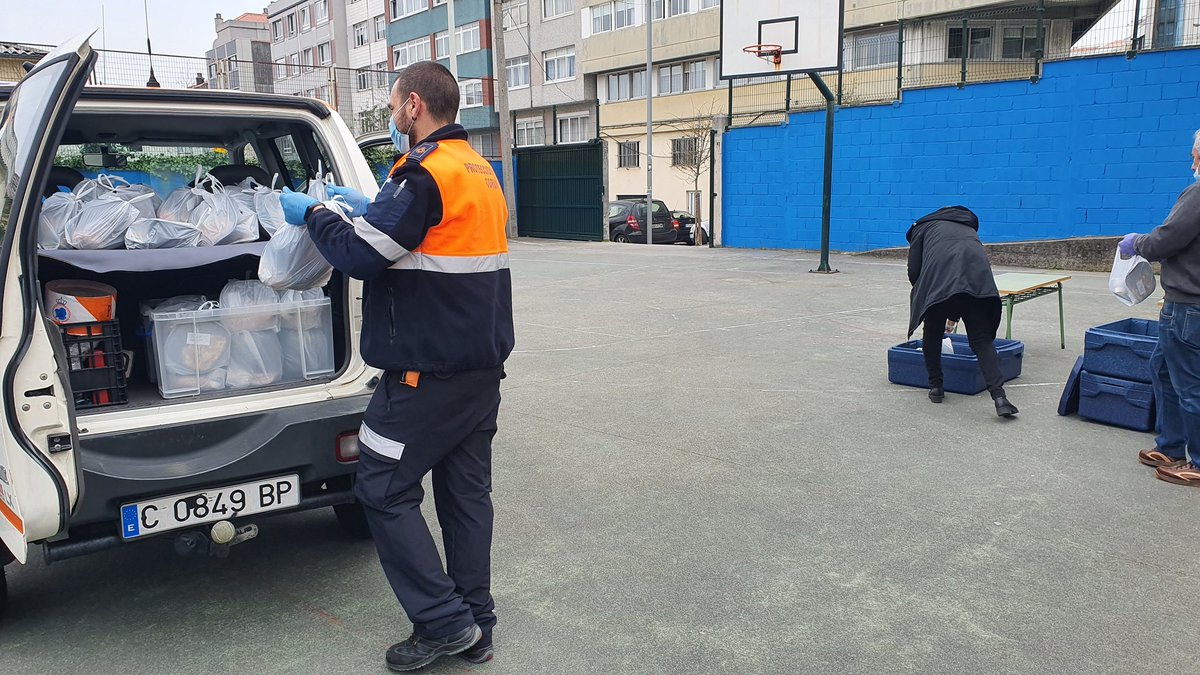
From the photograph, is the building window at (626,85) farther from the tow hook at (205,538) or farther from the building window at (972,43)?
the tow hook at (205,538)

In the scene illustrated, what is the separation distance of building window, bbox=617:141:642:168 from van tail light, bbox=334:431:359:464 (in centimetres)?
3310

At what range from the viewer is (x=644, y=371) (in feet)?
23.5

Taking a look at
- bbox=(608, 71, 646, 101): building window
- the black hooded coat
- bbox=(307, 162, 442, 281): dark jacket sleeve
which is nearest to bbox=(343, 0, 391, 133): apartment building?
bbox=(608, 71, 646, 101): building window

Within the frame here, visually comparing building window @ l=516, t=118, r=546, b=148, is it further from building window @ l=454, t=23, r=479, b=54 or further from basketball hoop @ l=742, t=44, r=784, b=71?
basketball hoop @ l=742, t=44, r=784, b=71

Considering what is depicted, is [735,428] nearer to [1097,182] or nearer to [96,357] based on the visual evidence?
[96,357]

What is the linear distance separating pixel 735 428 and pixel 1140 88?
38.1 feet

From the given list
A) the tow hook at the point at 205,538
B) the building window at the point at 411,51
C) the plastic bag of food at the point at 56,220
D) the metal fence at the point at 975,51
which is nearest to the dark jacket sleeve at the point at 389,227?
the tow hook at the point at 205,538

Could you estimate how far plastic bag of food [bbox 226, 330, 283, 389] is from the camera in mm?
3404

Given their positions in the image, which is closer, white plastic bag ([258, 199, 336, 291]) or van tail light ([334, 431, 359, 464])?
white plastic bag ([258, 199, 336, 291])

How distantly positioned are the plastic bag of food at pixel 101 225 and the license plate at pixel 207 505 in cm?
108

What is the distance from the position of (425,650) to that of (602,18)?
35.9 metres

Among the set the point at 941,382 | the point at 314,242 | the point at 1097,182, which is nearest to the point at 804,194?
the point at 1097,182

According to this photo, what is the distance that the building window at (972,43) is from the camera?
15516mm

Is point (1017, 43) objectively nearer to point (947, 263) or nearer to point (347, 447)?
point (947, 263)
